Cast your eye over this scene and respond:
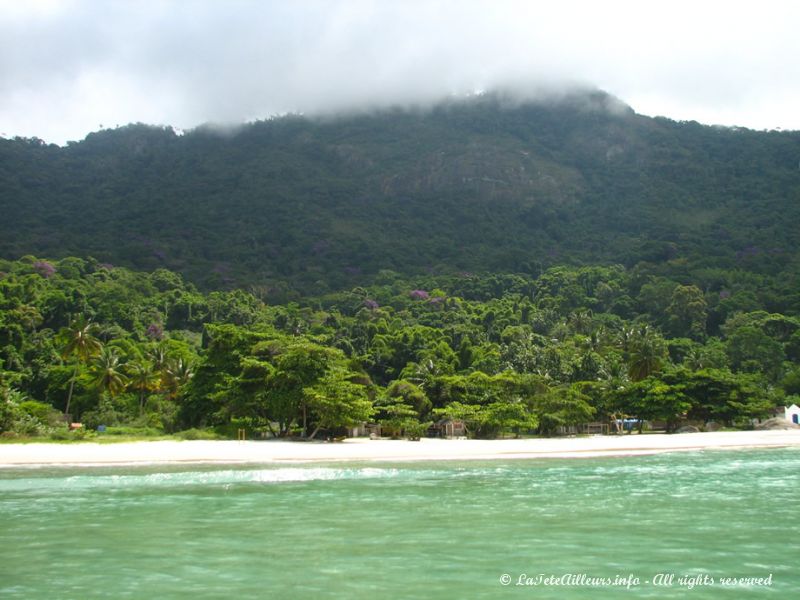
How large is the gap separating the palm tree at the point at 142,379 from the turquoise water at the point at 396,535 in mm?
25886

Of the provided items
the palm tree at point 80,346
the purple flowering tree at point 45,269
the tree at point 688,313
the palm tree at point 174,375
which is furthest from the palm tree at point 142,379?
the tree at point 688,313

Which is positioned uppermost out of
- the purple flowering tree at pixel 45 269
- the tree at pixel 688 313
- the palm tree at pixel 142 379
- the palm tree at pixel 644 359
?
the purple flowering tree at pixel 45 269

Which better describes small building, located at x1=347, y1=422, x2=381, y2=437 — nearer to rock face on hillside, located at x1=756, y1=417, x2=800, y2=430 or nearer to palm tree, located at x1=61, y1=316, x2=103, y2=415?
palm tree, located at x1=61, y1=316, x2=103, y2=415

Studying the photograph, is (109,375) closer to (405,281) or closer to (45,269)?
(45,269)

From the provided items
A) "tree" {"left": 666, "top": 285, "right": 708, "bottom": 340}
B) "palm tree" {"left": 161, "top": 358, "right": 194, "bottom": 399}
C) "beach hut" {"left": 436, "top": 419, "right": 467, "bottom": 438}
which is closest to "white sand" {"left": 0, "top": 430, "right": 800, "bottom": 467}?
"beach hut" {"left": 436, "top": 419, "right": 467, "bottom": 438}

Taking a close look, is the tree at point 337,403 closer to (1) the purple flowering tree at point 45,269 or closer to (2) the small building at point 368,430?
(2) the small building at point 368,430

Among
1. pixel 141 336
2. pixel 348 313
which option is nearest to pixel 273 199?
pixel 348 313

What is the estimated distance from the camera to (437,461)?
31891 millimetres

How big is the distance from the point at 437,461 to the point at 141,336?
54553mm

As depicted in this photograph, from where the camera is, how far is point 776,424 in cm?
5294

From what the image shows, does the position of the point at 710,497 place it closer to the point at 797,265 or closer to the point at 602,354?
the point at 602,354

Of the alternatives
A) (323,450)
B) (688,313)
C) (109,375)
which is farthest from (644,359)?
(109,375)

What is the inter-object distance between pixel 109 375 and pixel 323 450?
74.5 feet

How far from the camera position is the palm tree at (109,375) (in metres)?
49.6
